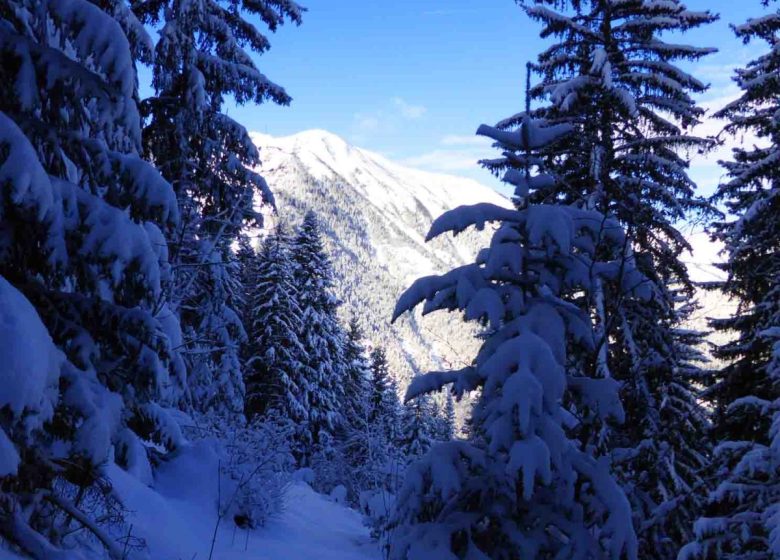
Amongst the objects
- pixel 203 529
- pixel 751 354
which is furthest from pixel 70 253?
pixel 751 354

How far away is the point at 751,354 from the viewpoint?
39.8ft

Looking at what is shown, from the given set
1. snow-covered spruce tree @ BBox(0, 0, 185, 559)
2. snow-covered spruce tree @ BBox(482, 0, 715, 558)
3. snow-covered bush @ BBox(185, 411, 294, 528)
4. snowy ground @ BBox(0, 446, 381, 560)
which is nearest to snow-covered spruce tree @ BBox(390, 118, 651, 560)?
snow-covered spruce tree @ BBox(0, 0, 185, 559)

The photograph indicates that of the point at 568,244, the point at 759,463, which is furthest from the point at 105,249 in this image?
the point at 759,463

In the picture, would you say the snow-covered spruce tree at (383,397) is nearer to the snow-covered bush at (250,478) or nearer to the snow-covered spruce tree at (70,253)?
the snow-covered bush at (250,478)

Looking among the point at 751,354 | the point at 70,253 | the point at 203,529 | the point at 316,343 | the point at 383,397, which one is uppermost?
the point at 383,397

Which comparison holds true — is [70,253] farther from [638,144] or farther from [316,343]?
[316,343]

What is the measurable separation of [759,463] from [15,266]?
7692 mm

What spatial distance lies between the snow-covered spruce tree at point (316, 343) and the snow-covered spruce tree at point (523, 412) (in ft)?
72.2

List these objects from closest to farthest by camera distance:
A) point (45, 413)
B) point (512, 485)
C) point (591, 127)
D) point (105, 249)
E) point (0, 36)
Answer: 1. point (45, 413)
2. point (0, 36)
3. point (105, 249)
4. point (512, 485)
5. point (591, 127)

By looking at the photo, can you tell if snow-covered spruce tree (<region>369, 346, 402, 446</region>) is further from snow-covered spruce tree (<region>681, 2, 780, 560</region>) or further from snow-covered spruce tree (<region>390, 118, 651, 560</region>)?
snow-covered spruce tree (<region>390, 118, 651, 560</region>)

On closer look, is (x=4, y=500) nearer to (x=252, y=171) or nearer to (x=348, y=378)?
(x=252, y=171)

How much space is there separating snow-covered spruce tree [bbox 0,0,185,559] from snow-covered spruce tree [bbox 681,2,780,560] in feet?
19.5

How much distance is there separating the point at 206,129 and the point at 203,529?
807 cm

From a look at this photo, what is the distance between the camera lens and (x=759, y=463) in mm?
6914
